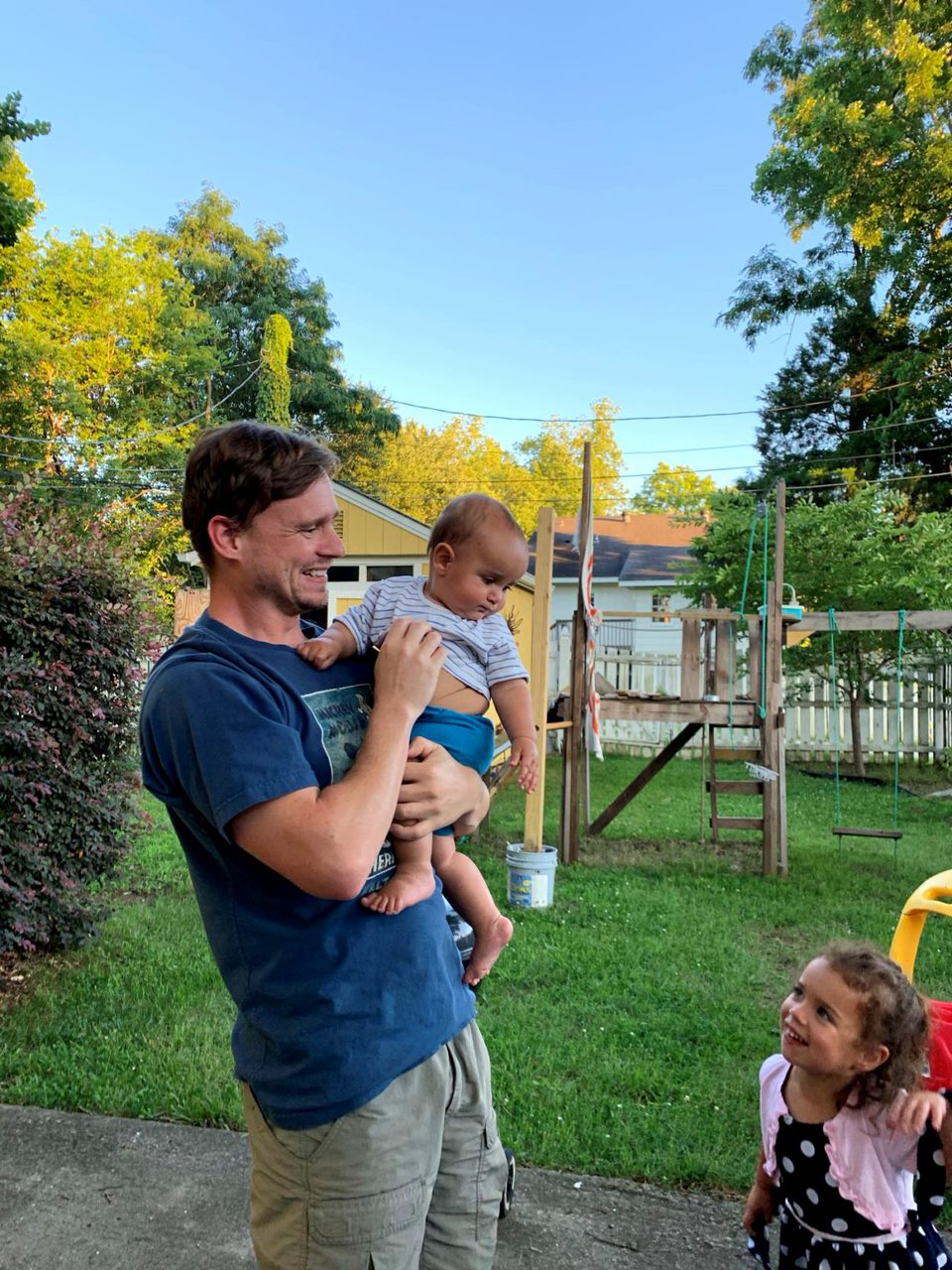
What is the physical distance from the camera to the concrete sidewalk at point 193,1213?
2602mm

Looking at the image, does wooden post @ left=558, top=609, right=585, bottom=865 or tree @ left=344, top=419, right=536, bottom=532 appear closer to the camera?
wooden post @ left=558, top=609, right=585, bottom=865

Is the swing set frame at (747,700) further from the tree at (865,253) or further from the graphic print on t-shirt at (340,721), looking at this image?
the tree at (865,253)

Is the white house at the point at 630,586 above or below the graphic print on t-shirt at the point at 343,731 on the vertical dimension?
above

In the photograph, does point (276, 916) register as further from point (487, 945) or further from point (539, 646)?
point (539, 646)

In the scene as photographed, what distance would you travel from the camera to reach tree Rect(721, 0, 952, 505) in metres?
18.7

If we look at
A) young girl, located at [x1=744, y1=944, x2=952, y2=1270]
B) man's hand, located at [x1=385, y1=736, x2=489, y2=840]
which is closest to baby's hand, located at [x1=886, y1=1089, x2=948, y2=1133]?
young girl, located at [x1=744, y1=944, x2=952, y2=1270]

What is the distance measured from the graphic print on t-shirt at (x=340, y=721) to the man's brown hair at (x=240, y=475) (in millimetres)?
292

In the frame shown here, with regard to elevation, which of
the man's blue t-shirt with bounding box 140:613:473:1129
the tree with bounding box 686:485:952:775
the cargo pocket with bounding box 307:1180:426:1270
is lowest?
the cargo pocket with bounding box 307:1180:426:1270

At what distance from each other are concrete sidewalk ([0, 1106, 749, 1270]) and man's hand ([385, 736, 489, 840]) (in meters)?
1.73

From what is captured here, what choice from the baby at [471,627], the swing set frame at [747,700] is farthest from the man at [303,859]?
the swing set frame at [747,700]

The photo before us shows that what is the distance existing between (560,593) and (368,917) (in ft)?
85.7

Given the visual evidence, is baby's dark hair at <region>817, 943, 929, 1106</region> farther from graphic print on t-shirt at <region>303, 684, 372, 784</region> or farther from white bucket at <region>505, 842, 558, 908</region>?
white bucket at <region>505, 842, 558, 908</region>

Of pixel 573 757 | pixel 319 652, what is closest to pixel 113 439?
pixel 573 757

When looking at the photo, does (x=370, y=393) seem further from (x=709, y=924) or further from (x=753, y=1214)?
(x=753, y=1214)
